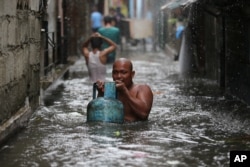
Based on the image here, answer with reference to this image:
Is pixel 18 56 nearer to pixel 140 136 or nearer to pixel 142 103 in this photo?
pixel 142 103

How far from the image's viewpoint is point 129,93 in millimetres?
8188

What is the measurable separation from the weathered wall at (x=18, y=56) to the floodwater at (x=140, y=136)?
0.39 m

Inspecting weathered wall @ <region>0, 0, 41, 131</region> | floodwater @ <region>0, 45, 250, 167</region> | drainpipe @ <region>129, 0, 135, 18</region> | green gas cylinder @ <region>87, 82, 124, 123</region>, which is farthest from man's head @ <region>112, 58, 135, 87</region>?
drainpipe @ <region>129, 0, 135, 18</region>

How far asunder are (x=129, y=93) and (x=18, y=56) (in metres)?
1.63

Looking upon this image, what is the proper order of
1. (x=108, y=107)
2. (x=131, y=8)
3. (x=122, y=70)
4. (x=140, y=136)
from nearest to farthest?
(x=140, y=136)
(x=108, y=107)
(x=122, y=70)
(x=131, y=8)

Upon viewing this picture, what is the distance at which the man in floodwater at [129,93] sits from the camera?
8.07 metres

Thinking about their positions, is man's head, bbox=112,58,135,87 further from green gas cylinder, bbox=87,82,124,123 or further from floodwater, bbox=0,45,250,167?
floodwater, bbox=0,45,250,167

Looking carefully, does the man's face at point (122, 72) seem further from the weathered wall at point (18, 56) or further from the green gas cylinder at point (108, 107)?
the weathered wall at point (18, 56)

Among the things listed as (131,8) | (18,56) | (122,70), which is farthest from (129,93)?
(131,8)

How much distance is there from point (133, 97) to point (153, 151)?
5.52ft

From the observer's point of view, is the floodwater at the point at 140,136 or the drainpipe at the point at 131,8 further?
the drainpipe at the point at 131,8

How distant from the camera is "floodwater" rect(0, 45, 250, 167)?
247 inches

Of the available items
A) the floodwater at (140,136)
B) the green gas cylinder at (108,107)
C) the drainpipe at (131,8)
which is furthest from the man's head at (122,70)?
the drainpipe at (131,8)

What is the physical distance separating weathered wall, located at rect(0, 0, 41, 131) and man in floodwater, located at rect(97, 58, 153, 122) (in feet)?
3.87
